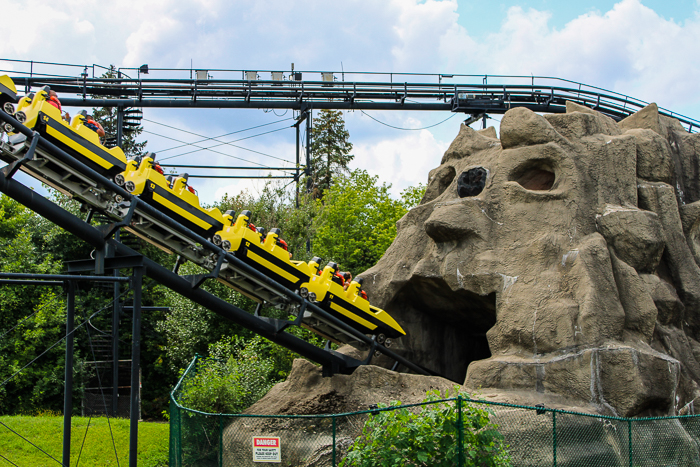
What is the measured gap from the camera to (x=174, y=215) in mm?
10320

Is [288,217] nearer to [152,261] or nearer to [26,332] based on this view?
[26,332]

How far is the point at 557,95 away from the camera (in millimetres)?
29359

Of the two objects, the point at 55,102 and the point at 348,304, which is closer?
the point at 55,102

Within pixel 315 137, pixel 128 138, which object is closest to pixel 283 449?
pixel 128 138

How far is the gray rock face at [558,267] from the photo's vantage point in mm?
10805

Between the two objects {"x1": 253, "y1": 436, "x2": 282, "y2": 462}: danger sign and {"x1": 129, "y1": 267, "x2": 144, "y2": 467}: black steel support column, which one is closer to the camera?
{"x1": 253, "y1": 436, "x2": 282, "y2": 462}: danger sign

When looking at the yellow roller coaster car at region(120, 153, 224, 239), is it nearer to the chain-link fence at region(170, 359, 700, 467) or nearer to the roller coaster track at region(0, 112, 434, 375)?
the roller coaster track at region(0, 112, 434, 375)

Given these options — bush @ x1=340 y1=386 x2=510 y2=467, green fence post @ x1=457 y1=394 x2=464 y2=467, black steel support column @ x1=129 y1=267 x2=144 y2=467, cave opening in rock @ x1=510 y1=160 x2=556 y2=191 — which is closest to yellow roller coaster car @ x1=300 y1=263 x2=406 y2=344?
black steel support column @ x1=129 y1=267 x2=144 y2=467

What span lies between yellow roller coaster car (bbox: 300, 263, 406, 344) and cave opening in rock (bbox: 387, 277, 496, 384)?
1.12 metres

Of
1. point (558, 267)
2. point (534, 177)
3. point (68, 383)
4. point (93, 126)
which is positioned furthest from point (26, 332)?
point (558, 267)

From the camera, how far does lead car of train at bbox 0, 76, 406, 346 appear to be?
30.2ft

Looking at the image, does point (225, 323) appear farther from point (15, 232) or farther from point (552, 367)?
point (552, 367)

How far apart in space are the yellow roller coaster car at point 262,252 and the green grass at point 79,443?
6.01 meters

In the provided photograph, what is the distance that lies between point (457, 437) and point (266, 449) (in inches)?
113
